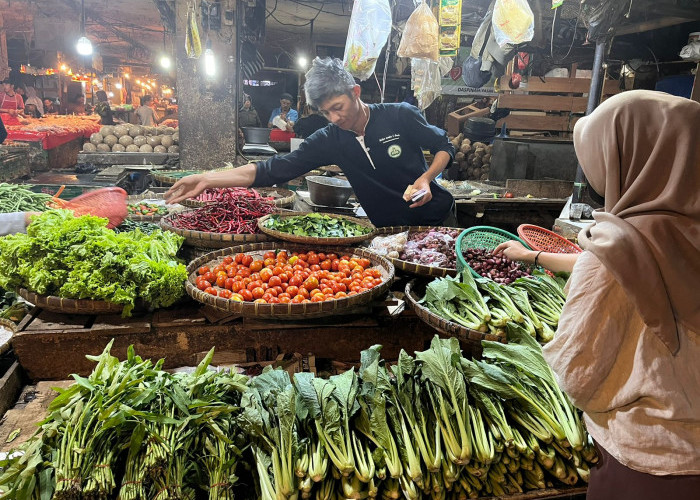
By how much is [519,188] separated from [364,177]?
5138 mm

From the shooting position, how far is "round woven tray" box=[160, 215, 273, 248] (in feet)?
11.2

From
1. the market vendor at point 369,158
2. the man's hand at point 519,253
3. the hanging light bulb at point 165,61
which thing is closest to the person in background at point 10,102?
the hanging light bulb at point 165,61

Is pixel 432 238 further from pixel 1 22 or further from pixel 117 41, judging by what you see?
pixel 117 41

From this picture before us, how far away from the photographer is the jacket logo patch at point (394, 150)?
4039mm

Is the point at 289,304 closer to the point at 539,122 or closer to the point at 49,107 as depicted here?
the point at 539,122

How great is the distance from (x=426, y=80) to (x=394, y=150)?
1250mm

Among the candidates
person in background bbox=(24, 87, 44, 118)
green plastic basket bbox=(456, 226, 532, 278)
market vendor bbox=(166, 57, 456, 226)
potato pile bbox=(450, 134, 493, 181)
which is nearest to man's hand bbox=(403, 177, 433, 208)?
market vendor bbox=(166, 57, 456, 226)

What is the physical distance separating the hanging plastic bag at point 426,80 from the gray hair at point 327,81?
1475 mm

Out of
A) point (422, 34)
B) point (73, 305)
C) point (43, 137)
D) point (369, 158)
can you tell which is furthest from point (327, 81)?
point (43, 137)

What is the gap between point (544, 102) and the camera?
9.88 m

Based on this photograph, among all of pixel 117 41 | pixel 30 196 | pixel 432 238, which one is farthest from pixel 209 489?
pixel 117 41

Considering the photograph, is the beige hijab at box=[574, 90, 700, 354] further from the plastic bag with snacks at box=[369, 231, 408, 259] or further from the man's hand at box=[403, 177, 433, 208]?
the man's hand at box=[403, 177, 433, 208]

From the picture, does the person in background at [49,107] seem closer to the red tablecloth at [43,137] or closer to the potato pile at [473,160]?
the red tablecloth at [43,137]

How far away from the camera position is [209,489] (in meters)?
Answer: 1.55
